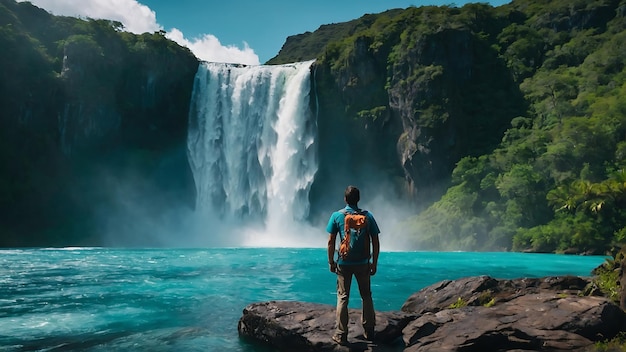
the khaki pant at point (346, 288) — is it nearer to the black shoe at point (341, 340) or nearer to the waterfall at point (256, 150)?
the black shoe at point (341, 340)

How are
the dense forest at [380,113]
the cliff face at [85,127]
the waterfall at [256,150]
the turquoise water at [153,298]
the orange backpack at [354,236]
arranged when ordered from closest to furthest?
the orange backpack at [354,236] → the turquoise water at [153,298] → the dense forest at [380,113] → the cliff face at [85,127] → the waterfall at [256,150]

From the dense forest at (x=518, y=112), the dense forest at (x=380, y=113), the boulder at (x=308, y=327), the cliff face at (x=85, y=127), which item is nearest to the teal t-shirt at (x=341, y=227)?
the boulder at (x=308, y=327)

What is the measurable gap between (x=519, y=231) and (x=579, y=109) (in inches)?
609

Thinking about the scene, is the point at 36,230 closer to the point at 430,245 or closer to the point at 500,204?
the point at 430,245

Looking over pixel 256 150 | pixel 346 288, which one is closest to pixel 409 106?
pixel 256 150

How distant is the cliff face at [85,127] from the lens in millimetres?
48906

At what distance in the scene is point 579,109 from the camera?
46.1 m

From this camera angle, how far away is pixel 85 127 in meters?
52.1

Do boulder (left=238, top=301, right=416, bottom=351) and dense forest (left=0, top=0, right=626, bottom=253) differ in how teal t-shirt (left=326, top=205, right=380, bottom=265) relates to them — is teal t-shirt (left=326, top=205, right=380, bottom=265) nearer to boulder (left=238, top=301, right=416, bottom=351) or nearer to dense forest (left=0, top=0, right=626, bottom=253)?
boulder (left=238, top=301, right=416, bottom=351)

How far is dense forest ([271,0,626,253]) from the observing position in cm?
3809

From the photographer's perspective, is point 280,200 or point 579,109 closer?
point 579,109

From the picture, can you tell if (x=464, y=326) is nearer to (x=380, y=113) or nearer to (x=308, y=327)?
(x=308, y=327)

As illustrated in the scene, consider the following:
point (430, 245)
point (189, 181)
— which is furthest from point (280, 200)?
point (430, 245)

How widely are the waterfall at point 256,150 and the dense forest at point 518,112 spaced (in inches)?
235
